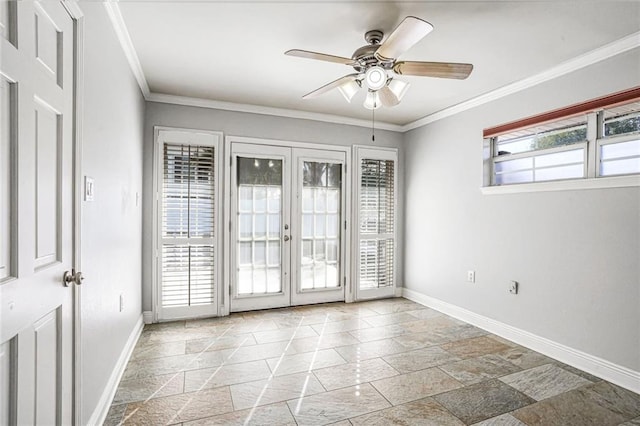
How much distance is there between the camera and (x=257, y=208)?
407 cm

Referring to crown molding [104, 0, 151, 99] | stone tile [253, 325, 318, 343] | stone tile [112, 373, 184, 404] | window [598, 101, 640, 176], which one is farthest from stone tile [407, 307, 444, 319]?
crown molding [104, 0, 151, 99]

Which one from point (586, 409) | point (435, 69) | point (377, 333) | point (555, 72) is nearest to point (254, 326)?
point (377, 333)

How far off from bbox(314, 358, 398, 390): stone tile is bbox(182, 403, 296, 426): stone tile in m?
0.42

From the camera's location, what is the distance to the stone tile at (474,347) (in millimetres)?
2949

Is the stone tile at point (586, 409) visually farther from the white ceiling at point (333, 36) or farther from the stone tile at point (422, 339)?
the white ceiling at point (333, 36)

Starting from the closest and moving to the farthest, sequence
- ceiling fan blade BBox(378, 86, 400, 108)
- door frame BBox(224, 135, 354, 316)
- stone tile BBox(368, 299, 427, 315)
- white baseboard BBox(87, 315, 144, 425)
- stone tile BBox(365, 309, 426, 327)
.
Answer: white baseboard BBox(87, 315, 144, 425)
ceiling fan blade BBox(378, 86, 400, 108)
stone tile BBox(365, 309, 426, 327)
door frame BBox(224, 135, 354, 316)
stone tile BBox(368, 299, 427, 315)

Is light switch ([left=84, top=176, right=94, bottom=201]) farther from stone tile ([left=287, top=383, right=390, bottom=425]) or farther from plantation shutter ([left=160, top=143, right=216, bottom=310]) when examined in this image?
plantation shutter ([left=160, top=143, right=216, bottom=310])

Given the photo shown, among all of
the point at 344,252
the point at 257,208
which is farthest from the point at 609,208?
the point at 257,208

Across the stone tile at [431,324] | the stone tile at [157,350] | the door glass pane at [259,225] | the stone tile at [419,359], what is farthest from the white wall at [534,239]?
the stone tile at [157,350]

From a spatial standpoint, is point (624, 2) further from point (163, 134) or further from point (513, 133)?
point (163, 134)

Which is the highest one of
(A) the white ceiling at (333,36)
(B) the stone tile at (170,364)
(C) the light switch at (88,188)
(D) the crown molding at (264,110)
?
(A) the white ceiling at (333,36)

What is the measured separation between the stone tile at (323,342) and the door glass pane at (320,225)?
3.68 ft

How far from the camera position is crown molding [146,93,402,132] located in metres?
3.69

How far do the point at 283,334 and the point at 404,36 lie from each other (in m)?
2.78
